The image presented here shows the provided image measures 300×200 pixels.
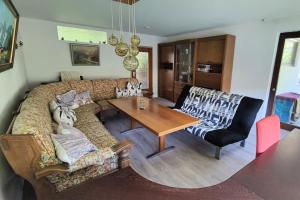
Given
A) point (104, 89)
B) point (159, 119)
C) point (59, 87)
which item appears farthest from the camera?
point (104, 89)

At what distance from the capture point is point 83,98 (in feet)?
11.6

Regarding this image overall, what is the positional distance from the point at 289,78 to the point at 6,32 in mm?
4599

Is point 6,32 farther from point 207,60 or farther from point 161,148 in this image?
point 207,60

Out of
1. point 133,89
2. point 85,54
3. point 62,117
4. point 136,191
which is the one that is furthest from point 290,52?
point 85,54

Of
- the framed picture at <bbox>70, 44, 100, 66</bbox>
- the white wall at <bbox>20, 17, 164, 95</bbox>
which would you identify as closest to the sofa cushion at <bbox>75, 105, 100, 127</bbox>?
the white wall at <bbox>20, 17, 164, 95</bbox>

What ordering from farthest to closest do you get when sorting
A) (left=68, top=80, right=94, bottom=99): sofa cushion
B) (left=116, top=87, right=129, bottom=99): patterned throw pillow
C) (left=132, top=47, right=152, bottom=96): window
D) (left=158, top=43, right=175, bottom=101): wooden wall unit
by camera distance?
(left=132, top=47, right=152, bottom=96): window, (left=158, top=43, right=175, bottom=101): wooden wall unit, (left=116, top=87, right=129, bottom=99): patterned throw pillow, (left=68, top=80, right=94, bottom=99): sofa cushion

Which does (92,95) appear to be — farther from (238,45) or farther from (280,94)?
(280,94)

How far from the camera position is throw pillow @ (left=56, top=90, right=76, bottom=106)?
313 centimetres

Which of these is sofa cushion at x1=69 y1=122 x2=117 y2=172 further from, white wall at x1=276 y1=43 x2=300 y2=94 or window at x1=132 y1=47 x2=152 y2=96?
white wall at x1=276 y1=43 x2=300 y2=94

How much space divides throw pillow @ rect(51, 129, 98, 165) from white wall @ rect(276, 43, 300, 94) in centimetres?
385

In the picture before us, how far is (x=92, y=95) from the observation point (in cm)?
391

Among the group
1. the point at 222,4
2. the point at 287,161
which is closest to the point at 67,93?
the point at 222,4

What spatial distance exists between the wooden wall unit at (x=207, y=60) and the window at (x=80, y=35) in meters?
2.11

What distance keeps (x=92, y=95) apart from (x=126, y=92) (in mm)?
835
